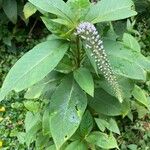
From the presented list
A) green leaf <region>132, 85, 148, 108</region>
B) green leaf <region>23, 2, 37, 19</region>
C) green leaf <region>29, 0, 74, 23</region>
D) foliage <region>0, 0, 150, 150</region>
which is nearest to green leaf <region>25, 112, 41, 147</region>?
foliage <region>0, 0, 150, 150</region>

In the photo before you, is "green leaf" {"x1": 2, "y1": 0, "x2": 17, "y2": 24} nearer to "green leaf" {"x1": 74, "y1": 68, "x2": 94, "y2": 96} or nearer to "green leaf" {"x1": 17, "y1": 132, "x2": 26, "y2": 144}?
"green leaf" {"x1": 17, "y1": 132, "x2": 26, "y2": 144}

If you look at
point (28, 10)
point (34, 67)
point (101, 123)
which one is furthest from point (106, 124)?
point (28, 10)

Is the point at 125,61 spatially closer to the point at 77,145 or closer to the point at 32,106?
the point at 77,145

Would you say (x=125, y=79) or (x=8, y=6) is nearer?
(x=125, y=79)

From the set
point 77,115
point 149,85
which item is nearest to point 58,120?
point 77,115

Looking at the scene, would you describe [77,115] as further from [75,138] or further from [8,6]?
[8,6]

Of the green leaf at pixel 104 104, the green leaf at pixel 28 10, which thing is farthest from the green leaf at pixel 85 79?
the green leaf at pixel 28 10
